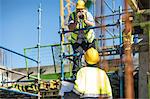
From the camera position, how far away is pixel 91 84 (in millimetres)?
5207

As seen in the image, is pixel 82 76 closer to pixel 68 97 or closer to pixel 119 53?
pixel 68 97

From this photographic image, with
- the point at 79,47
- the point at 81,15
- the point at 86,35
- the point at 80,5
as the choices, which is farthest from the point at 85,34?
the point at 80,5

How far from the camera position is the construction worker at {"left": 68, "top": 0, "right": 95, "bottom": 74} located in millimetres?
7102

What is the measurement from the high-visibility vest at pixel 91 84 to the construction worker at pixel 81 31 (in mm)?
1844

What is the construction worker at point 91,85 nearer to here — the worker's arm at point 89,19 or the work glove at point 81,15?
the worker's arm at point 89,19

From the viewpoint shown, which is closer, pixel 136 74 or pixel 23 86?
pixel 136 74

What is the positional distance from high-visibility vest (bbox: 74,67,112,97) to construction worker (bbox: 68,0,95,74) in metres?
1.84

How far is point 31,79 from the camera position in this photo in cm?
904

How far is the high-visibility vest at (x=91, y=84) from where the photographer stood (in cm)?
516

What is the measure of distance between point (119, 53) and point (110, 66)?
705 millimetres

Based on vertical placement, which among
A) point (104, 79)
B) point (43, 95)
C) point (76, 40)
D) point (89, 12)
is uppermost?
point (89, 12)

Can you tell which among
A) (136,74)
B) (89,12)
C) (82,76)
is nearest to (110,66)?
(136,74)

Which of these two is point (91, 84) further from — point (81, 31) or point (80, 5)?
point (80, 5)

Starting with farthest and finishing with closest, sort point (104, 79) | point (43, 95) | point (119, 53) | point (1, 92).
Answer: point (1, 92), point (43, 95), point (119, 53), point (104, 79)
